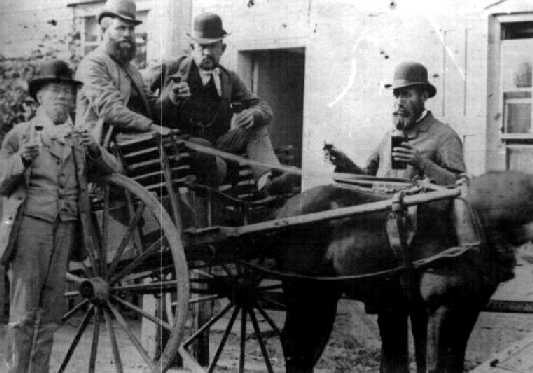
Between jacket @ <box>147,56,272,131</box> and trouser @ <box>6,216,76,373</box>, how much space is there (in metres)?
0.88

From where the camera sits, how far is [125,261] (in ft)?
13.7

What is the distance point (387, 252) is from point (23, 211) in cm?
188

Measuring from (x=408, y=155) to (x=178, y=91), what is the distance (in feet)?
4.22

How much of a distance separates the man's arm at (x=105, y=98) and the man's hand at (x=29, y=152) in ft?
1.49

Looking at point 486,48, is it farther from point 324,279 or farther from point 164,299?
point 164,299

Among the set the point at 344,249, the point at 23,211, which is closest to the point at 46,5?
the point at 23,211

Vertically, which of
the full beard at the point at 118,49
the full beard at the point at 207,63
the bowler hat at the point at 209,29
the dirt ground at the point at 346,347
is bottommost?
the dirt ground at the point at 346,347

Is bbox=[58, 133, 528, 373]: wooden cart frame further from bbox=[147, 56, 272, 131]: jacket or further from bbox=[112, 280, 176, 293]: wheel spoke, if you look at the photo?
bbox=[147, 56, 272, 131]: jacket

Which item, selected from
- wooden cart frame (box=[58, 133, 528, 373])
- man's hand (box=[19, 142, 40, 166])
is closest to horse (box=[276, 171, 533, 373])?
wooden cart frame (box=[58, 133, 528, 373])

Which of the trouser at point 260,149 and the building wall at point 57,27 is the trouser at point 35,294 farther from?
the building wall at point 57,27

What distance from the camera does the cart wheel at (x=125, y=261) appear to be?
385 centimetres

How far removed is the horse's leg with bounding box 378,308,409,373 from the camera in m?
4.32

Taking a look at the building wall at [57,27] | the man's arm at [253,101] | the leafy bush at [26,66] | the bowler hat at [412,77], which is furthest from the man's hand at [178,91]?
the leafy bush at [26,66]

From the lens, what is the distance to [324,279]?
4.09 metres
